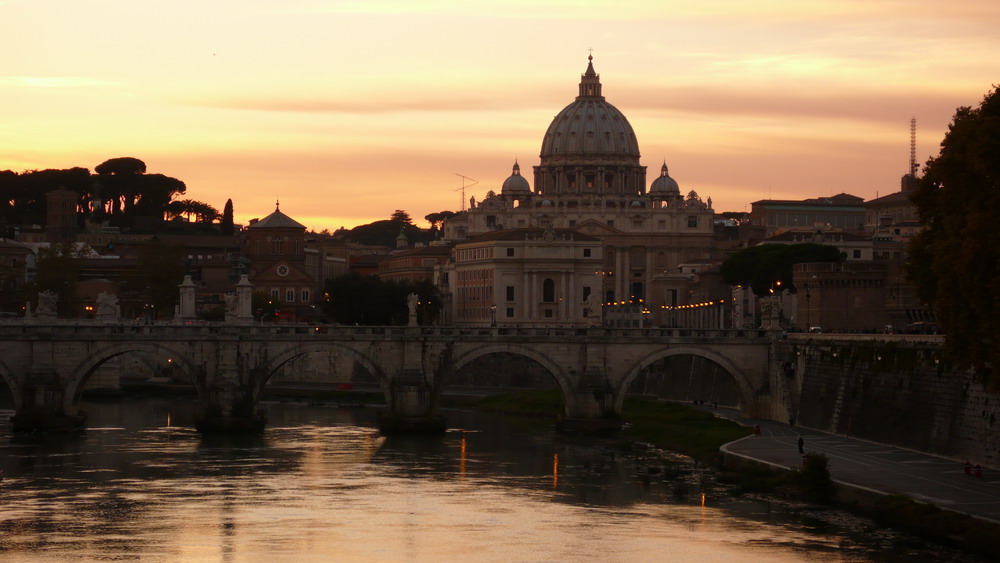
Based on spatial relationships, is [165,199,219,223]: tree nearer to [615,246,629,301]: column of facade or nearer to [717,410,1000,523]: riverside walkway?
[615,246,629,301]: column of facade

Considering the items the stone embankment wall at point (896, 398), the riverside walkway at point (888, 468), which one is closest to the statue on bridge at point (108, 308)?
the stone embankment wall at point (896, 398)

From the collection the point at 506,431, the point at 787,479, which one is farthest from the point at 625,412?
the point at 787,479

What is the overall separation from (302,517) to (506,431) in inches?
1103

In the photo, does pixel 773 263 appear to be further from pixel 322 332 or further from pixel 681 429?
pixel 322 332

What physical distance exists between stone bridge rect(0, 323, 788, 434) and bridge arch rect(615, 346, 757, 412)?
0.04 metres

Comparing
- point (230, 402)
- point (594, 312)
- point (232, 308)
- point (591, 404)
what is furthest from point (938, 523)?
point (232, 308)

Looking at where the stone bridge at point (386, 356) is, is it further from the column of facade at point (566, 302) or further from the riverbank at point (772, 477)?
the column of facade at point (566, 302)

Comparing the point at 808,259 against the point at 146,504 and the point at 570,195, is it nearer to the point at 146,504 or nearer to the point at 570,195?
the point at 146,504

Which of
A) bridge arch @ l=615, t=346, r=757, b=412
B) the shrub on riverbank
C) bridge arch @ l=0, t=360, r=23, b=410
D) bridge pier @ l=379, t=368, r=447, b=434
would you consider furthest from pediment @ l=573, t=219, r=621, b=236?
bridge arch @ l=0, t=360, r=23, b=410

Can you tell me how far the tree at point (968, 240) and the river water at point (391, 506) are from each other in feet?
17.3

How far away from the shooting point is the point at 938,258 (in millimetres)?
49406

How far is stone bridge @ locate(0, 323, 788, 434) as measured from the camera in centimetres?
7294

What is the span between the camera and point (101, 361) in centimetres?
7400

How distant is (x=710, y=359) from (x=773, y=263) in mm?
38096
